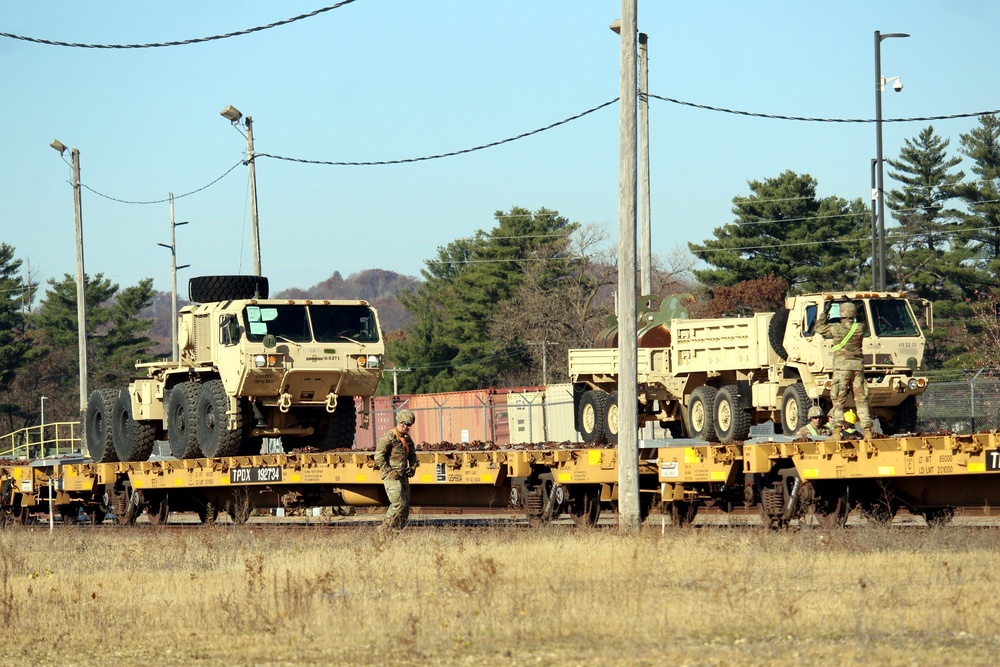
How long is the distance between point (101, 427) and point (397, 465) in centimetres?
911

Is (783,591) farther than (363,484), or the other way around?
(363,484)

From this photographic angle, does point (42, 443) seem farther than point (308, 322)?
Yes

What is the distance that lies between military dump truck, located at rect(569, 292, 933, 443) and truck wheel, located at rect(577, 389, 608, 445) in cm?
2

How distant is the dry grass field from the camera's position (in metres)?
9.87

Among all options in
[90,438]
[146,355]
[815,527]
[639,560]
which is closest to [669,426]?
[90,438]

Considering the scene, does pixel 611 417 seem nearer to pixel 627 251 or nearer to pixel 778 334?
pixel 778 334

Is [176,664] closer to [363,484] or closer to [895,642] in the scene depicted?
[895,642]

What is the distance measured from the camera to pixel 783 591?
12.0 m

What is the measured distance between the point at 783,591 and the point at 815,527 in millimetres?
4642

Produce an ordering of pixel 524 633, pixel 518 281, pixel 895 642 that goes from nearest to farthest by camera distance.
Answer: pixel 895 642
pixel 524 633
pixel 518 281

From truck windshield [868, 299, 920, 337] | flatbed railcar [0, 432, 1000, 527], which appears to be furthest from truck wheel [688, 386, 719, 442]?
flatbed railcar [0, 432, 1000, 527]

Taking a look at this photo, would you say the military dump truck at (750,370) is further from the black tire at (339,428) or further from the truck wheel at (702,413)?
the black tire at (339,428)

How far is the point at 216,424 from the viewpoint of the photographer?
21.9 m

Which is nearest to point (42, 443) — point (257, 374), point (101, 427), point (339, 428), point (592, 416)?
point (101, 427)
